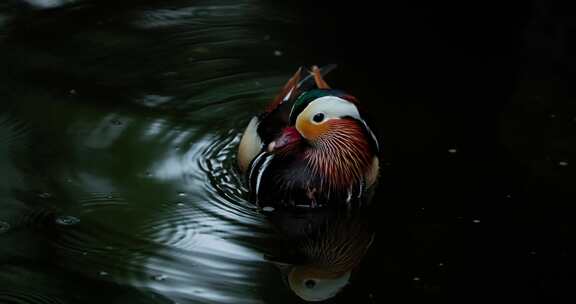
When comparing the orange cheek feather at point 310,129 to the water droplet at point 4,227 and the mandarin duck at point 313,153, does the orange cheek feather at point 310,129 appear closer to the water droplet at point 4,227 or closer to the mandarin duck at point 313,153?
the mandarin duck at point 313,153

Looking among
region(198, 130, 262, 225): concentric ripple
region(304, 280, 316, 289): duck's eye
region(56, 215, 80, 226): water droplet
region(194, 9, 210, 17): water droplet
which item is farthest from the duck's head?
region(194, 9, 210, 17): water droplet

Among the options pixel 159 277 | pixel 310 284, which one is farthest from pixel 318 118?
pixel 159 277

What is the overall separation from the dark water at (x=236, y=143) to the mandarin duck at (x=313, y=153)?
0.43 ft

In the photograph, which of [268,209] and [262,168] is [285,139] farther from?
[268,209]

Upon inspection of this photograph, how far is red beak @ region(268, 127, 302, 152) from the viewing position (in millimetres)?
5500

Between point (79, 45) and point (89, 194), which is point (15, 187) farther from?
point (79, 45)

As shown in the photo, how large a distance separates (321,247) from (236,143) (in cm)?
121

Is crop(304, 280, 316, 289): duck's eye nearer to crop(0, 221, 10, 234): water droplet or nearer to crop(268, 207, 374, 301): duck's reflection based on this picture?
crop(268, 207, 374, 301): duck's reflection

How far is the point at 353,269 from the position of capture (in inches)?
196

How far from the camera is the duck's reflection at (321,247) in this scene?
4840 millimetres

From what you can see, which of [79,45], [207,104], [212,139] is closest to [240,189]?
[212,139]

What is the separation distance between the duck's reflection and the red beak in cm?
35

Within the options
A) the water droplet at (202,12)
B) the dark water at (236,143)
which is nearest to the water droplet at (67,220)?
the dark water at (236,143)

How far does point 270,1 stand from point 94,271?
12.9 feet
